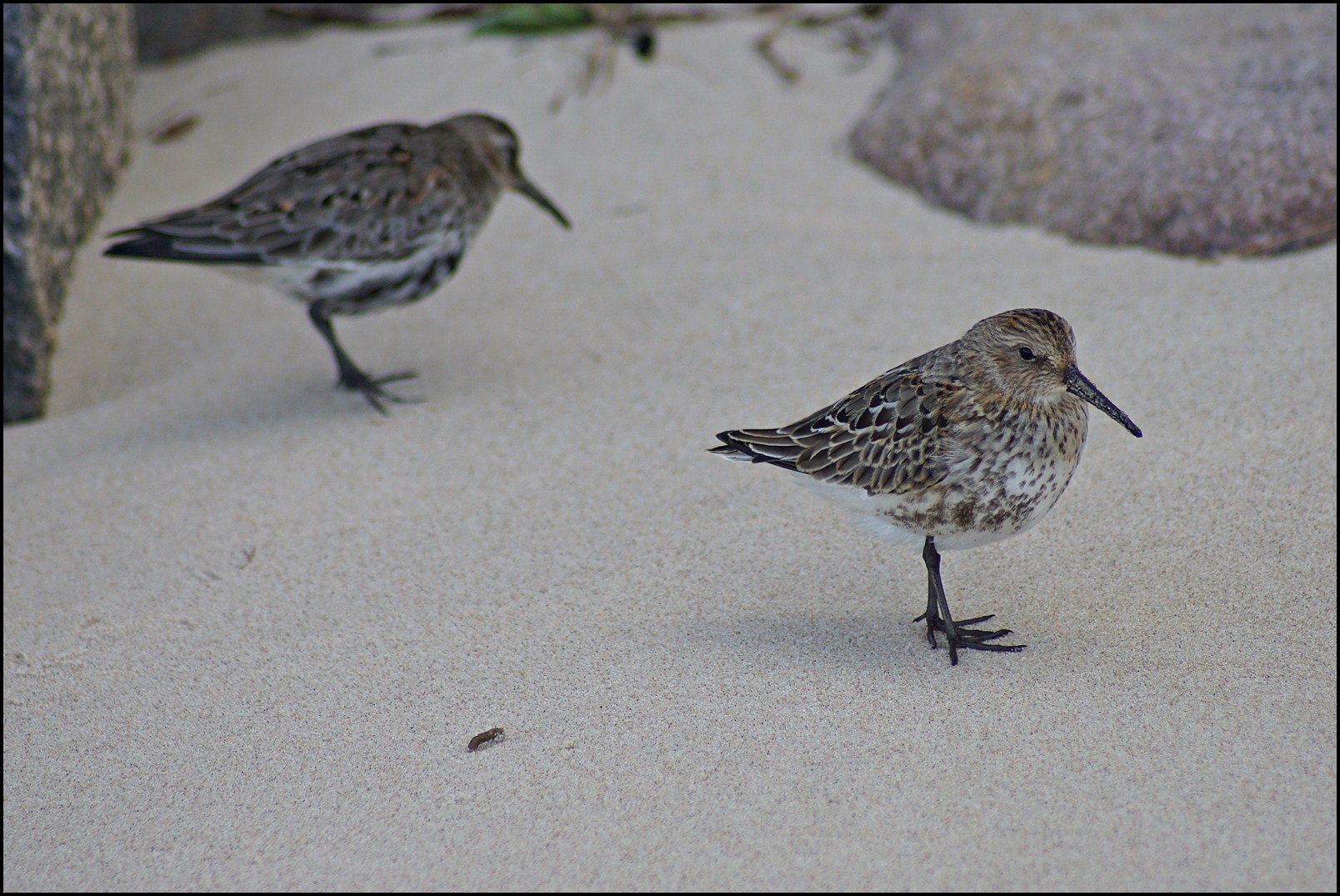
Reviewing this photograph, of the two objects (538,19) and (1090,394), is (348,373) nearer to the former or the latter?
(1090,394)

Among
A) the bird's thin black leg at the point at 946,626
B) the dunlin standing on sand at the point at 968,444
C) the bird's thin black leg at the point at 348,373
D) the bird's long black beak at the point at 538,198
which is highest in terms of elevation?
the dunlin standing on sand at the point at 968,444

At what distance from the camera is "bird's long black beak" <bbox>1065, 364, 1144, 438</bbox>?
336cm

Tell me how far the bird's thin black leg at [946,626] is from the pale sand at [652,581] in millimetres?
57

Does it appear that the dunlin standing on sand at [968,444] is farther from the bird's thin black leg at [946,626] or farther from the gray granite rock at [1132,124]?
the gray granite rock at [1132,124]

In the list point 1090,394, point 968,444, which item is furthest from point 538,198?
point 1090,394

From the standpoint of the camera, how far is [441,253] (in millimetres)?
5586

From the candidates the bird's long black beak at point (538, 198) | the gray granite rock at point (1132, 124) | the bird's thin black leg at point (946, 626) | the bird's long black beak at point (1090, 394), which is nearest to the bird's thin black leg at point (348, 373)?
the bird's long black beak at point (538, 198)

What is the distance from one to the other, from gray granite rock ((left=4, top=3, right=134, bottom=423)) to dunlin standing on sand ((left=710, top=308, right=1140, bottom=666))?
3.83 metres

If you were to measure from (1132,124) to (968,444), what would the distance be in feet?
11.2

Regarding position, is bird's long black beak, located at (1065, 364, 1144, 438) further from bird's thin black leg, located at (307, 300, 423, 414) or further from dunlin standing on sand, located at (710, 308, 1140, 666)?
bird's thin black leg, located at (307, 300, 423, 414)

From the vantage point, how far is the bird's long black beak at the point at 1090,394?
3355mm

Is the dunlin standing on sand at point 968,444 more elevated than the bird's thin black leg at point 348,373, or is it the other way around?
the dunlin standing on sand at point 968,444

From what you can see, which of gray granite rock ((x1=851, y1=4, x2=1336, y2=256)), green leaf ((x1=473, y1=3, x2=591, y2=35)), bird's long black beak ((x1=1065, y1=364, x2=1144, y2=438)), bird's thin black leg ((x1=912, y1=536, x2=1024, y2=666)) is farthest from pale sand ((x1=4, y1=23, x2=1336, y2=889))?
green leaf ((x1=473, y1=3, x2=591, y2=35))

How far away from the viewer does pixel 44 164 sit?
5.82 meters
